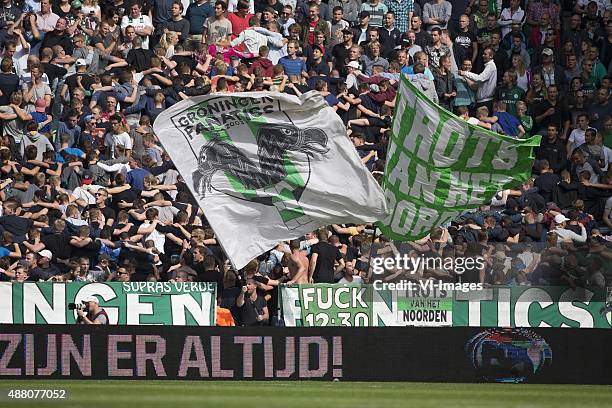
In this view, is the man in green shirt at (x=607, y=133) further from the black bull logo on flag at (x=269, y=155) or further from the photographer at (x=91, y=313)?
the photographer at (x=91, y=313)

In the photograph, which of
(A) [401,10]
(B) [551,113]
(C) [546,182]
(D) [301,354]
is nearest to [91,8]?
(A) [401,10]

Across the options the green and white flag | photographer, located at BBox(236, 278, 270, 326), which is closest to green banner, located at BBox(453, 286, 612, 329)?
the green and white flag

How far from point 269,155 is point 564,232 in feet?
22.0

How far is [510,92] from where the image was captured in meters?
27.1

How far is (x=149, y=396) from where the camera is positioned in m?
18.4

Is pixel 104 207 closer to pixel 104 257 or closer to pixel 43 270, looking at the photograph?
pixel 104 257

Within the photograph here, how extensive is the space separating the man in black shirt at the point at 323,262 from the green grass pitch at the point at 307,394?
2.33m

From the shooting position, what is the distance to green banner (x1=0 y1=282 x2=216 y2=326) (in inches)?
806

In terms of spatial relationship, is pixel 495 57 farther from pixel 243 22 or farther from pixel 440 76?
pixel 243 22

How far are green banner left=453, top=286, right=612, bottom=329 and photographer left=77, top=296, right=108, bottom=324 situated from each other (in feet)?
17.5

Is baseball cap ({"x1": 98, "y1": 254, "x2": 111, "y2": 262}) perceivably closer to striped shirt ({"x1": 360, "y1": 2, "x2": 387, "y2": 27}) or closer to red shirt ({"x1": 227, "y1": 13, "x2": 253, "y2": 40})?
red shirt ({"x1": 227, "y1": 13, "x2": 253, "y2": 40})

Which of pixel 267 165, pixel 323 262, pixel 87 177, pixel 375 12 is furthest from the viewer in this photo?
pixel 375 12

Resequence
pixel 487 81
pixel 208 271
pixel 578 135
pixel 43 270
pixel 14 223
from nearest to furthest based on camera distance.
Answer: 1. pixel 208 271
2. pixel 43 270
3. pixel 14 223
4. pixel 578 135
5. pixel 487 81

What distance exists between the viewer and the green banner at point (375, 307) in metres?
20.0
